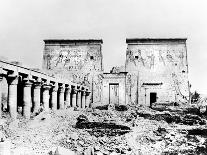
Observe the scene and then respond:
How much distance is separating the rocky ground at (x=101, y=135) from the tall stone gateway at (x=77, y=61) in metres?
15.2

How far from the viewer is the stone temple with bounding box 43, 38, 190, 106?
3497 cm

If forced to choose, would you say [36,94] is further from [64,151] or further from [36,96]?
[64,151]

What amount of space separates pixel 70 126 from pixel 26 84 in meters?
4.00

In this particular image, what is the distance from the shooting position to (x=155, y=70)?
116 ft

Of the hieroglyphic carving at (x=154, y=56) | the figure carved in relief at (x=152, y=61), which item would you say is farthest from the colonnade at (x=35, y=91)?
the figure carved in relief at (x=152, y=61)

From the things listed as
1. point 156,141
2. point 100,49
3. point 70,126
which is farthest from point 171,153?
point 100,49

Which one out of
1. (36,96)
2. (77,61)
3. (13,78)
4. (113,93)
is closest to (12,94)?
(13,78)

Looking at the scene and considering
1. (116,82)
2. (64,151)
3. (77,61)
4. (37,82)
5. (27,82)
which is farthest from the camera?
(77,61)

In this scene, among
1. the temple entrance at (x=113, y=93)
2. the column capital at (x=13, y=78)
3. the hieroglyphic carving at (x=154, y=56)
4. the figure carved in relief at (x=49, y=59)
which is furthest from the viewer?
the figure carved in relief at (x=49, y=59)

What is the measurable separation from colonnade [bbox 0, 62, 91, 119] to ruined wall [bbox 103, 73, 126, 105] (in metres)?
2.83

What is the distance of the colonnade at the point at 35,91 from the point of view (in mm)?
18578

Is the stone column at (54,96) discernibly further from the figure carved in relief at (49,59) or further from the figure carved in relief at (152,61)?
the figure carved in relief at (152,61)

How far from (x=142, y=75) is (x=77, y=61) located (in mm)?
7097

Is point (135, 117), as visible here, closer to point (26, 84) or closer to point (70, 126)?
point (70, 126)
